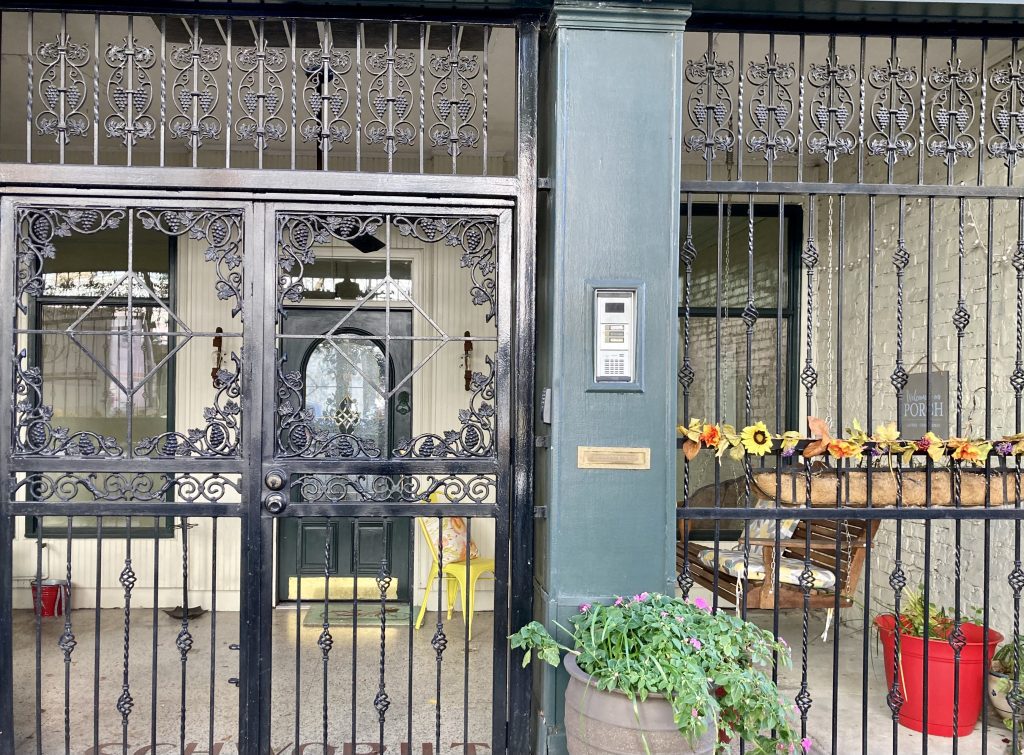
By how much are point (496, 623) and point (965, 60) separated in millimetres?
4108

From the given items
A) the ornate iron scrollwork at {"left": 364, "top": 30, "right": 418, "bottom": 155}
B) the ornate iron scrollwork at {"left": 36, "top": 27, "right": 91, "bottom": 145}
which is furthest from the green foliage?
the ornate iron scrollwork at {"left": 36, "top": 27, "right": 91, "bottom": 145}

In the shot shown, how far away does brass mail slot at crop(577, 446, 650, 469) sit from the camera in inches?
106

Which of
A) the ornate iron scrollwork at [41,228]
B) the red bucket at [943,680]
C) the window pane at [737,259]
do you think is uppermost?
the window pane at [737,259]

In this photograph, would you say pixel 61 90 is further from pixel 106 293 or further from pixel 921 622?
pixel 921 622

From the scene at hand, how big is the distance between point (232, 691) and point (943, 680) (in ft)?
11.8

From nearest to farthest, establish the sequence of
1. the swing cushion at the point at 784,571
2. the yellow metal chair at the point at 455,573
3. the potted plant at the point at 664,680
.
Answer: the potted plant at the point at 664,680 → the swing cushion at the point at 784,571 → the yellow metal chair at the point at 455,573

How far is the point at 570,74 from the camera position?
267 cm

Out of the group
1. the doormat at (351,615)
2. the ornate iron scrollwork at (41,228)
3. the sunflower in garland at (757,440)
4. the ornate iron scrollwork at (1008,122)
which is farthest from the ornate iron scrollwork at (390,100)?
the doormat at (351,615)

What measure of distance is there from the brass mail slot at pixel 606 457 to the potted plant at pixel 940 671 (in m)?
1.65

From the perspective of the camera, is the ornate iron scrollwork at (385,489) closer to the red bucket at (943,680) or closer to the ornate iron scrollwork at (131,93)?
the ornate iron scrollwork at (131,93)

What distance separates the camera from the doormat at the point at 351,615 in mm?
4973

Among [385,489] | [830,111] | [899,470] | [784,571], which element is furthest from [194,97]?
[784,571]

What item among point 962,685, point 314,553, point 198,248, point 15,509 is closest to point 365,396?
point 314,553

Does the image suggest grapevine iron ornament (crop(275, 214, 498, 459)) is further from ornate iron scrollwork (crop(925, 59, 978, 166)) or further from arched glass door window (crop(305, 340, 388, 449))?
arched glass door window (crop(305, 340, 388, 449))
